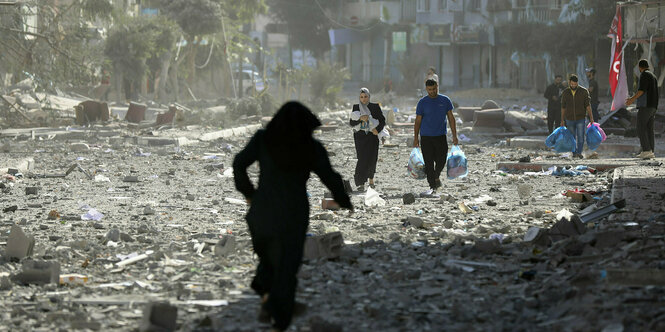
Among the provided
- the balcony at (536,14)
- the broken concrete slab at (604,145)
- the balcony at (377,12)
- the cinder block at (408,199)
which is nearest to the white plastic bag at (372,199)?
the cinder block at (408,199)

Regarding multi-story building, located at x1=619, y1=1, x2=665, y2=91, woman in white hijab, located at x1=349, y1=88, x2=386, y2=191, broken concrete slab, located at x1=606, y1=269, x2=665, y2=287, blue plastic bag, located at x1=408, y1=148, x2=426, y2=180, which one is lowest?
broken concrete slab, located at x1=606, y1=269, x2=665, y2=287

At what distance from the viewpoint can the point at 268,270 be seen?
528 centimetres

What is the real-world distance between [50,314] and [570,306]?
10.2 feet

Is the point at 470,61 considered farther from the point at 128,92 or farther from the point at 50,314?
the point at 50,314

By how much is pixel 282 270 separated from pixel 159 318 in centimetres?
82

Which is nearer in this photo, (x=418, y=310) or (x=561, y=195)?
(x=418, y=310)

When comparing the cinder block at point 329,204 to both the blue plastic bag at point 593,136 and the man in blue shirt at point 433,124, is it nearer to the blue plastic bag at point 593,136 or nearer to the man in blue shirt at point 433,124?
the man in blue shirt at point 433,124

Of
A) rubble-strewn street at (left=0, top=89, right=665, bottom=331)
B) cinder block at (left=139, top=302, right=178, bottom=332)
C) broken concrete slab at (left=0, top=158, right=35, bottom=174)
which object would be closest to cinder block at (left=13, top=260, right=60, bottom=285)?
rubble-strewn street at (left=0, top=89, right=665, bottom=331)

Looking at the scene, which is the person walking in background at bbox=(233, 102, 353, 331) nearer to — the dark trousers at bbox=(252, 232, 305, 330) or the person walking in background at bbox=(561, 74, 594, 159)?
the dark trousers at bbox=(252, 232, 305, 330)

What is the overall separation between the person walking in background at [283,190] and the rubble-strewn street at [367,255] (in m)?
0.37

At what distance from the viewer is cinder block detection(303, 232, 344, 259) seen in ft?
23.7

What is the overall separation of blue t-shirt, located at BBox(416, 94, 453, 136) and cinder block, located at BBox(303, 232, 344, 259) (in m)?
4.41

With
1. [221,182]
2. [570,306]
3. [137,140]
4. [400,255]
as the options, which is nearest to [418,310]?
[570,306]

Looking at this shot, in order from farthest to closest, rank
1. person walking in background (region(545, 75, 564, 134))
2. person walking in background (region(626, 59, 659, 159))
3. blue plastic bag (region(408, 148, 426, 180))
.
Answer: person walking in background (region(545, 75, 564, 134)), person walking in background (region(626, 59, 659, 159)), blue plastic bag (region(408, 148, 426, 180))
